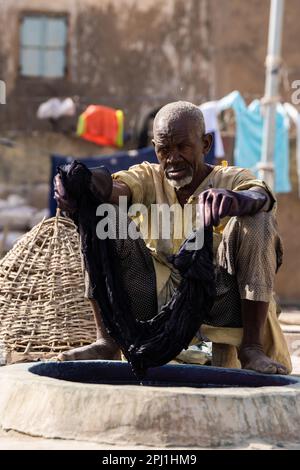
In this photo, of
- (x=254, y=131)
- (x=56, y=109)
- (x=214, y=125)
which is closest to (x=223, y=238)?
(x=214, y=125)

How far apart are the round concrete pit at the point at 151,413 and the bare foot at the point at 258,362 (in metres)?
0.35

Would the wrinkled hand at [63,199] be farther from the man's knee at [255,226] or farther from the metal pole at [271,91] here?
the metal pole at [271,91]

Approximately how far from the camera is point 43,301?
5746mm

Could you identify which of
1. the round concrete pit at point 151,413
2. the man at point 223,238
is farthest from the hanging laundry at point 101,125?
the round concrete pit at point 151,413

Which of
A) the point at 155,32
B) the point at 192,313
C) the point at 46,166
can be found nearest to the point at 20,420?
the point at 192,313

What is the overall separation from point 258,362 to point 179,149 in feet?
2.97

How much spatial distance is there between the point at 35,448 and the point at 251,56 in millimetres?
14146

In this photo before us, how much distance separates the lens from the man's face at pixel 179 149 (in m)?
4.38

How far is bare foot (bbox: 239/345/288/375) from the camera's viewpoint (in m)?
4.23

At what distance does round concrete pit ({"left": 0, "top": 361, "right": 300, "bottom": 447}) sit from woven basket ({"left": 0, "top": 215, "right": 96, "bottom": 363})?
70.2 inches

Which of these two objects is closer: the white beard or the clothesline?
the white beard

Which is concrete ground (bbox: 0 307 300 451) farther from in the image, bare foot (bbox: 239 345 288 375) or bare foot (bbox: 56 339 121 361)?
bare foot (bbox: 56 339 121 361)

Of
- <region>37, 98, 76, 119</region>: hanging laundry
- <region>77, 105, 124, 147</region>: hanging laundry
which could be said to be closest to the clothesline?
<region>77, 105, 124, 147</region>: hanging laundry

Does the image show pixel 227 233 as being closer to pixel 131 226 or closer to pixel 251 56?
pixel 131 226
